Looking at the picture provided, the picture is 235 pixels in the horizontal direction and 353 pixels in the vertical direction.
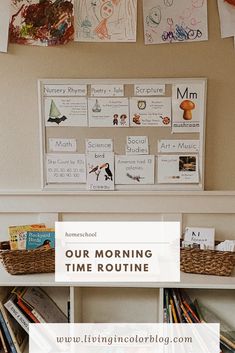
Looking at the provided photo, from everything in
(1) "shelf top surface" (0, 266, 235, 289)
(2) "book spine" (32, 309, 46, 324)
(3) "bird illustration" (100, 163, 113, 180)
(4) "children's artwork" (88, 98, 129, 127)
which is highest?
(4) "children's artwork" (88, 98, 129, 127)

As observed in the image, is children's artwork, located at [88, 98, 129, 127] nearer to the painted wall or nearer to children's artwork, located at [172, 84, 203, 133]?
the painted wall

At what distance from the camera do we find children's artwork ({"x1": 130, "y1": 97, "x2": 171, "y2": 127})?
1731 mm

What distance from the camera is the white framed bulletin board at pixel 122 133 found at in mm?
1729

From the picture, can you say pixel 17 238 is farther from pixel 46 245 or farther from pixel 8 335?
pixel 8 335

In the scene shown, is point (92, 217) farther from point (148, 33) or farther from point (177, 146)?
point (148, 33)

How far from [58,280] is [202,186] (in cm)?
74

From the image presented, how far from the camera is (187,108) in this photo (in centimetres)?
A: 173

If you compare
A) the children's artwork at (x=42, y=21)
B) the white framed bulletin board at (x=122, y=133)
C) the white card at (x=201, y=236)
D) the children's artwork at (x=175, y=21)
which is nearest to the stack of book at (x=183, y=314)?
the white card at (x=201, y=236)

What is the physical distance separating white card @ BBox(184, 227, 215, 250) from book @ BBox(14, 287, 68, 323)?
2.17 ft

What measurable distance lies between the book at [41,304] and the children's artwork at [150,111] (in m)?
0.87

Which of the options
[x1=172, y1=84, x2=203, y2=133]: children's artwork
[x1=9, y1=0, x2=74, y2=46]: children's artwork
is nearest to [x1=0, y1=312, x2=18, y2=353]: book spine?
[x1=172, y1=84, x2=203, y2=133]: children's artwork

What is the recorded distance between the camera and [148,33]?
5.61 ft

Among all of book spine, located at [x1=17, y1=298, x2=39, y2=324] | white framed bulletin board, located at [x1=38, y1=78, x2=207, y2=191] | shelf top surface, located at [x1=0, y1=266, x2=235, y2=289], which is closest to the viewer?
shelf top surface, located at [x1=0, y1=266, x2=235, y2=289]

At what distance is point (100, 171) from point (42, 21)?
2.29 ft
